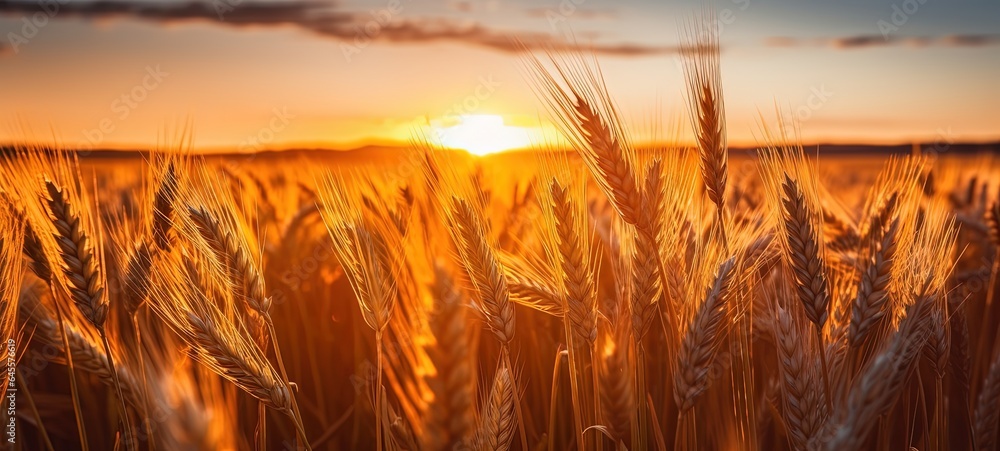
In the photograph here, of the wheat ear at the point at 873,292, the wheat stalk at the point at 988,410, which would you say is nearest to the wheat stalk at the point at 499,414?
the wheat ear at the point at 873,292

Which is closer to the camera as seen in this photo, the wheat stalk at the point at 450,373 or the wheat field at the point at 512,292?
the wheat stalk at the point at 450,373

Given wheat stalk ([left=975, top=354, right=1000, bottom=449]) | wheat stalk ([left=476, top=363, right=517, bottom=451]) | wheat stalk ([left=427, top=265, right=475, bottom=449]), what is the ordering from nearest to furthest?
wheat stalk ([left=427, top=265, right=475, bottom=449]), wheat stalk ([left=476, top=363, right=517, bottom=451]), wheat stalk ([left=975, top=354, right=1000, bottom=449])

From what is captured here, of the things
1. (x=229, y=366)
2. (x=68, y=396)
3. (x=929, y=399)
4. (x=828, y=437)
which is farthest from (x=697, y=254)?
(x=68, y=396)

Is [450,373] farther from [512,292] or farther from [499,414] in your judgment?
[512,292]

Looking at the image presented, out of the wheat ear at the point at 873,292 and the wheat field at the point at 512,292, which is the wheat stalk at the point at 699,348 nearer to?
the wheat field at the point at 512,292

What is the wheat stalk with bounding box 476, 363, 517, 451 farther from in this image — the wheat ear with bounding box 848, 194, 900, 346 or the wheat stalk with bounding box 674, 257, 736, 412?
the wheat ear with bounding box 848, 194, 900, 346

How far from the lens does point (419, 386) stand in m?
1.06

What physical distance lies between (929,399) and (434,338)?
2.25m

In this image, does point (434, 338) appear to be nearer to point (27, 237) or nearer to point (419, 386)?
point (419, 386)

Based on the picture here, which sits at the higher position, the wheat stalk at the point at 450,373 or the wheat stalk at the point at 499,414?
the wheat stalk at the point at 450,373

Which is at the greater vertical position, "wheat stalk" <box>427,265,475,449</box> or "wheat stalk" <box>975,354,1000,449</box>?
"wheat stalk" <box>427,265,475,449</box>

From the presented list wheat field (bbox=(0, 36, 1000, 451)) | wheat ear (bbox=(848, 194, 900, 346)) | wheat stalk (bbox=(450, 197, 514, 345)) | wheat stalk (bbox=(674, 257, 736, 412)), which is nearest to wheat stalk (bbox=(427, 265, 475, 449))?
wheat field (bbox=(0, 36, 1000, 451))

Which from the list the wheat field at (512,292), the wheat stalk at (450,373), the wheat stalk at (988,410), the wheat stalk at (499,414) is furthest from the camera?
the wheat stalk at (988,410)

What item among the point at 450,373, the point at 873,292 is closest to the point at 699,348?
the point at 873,292
